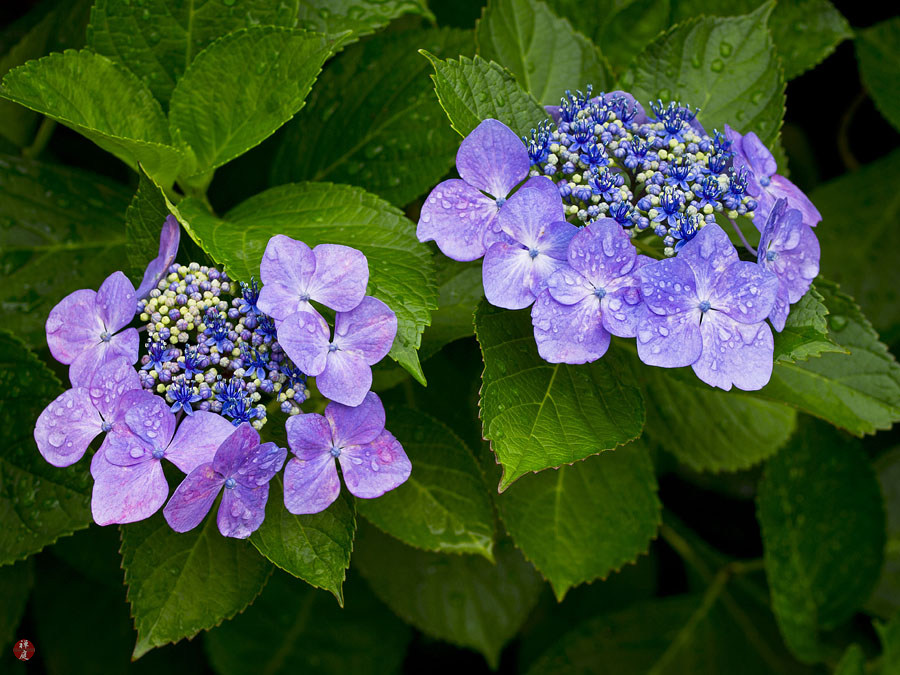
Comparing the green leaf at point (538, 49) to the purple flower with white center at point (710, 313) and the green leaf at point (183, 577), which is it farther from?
the green leaf at point (183, 577)

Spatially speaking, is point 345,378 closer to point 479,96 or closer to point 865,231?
point 479,96

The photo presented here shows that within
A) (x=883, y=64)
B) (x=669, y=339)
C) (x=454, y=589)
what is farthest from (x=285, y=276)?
(x=883, y=64)

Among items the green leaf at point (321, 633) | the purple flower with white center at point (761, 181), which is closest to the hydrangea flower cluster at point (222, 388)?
the purple flower with white center at point (761, 181)

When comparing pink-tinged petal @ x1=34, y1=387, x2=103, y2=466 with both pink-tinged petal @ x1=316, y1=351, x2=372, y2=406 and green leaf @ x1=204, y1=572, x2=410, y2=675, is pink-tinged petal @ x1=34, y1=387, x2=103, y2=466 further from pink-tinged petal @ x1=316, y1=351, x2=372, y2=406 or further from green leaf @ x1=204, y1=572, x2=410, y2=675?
green leaf @ x1=204, y1=572, x2=410, y2=675

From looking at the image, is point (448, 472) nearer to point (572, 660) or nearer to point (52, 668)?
point (572, 660)

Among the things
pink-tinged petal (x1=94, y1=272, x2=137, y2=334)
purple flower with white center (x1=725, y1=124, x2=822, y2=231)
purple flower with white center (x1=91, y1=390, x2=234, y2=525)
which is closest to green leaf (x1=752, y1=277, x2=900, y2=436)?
purple flower with white center (x1=725, y1=124, x2=822, y2=231)

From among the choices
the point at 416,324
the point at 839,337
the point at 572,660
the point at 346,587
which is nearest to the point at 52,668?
the point at 346,587
